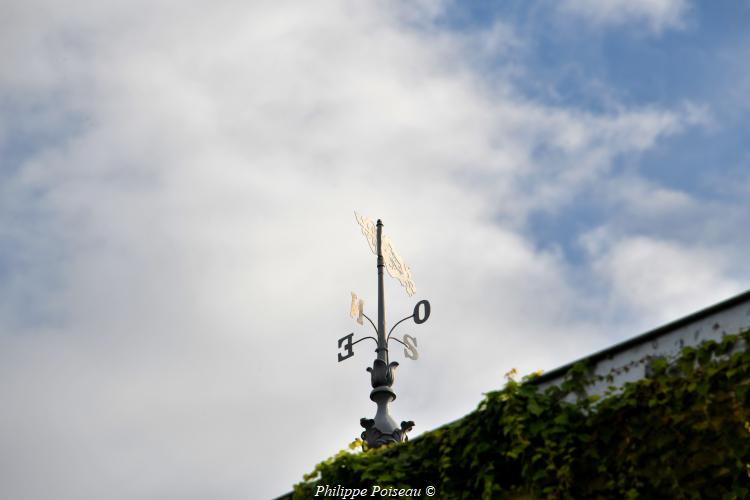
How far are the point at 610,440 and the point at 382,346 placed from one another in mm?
8624

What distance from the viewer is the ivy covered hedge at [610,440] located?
7488 millimetres

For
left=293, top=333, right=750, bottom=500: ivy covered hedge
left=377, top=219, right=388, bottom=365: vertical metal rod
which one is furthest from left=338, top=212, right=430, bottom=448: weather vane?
left=293, top=333, right=750, bottom=500: ivy covered hedge

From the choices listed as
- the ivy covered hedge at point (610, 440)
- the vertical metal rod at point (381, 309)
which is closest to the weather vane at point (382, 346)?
the vertical metal rod at point (381, 309)

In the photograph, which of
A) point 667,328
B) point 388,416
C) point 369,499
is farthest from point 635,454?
point 388,416

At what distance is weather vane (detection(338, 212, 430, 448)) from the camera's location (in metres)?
14.5

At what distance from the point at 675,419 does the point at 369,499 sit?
2.76 meters

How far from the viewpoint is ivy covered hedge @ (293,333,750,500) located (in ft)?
24.6

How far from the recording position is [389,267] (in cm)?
1792

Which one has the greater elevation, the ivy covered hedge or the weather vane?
the weather vane

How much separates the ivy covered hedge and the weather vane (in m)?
5.35

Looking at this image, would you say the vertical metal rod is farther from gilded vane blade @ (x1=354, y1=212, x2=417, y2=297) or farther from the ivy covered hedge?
the ivy covered hedge

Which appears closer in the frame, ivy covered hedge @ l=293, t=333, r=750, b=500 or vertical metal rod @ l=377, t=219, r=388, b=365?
ivy covered hedge @ l=293, t=333, r=750, b=500

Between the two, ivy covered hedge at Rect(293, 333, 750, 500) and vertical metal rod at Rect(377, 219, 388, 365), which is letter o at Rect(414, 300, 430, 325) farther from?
ivy covered hedge at Rect(293, 333, 750, 500)

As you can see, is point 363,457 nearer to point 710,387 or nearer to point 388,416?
point 710,387
